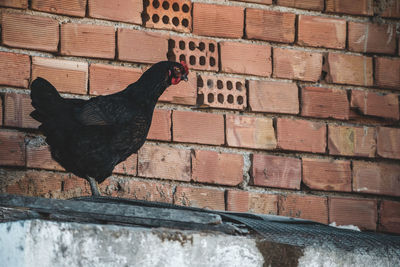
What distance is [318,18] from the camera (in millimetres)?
2389

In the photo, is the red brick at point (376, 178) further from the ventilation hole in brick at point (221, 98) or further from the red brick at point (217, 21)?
the red brick at point (217, 21)

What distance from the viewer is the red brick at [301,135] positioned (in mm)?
2285

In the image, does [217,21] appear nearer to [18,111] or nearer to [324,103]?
[324,103]

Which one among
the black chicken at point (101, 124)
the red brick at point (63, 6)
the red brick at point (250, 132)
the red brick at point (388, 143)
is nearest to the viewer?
the black chicken at point (101, 124)

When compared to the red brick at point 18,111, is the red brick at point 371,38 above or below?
above

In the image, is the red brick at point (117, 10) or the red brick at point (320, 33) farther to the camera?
the red brick at point (320, 33)

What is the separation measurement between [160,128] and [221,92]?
0.27m

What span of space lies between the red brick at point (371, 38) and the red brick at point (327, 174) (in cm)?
47

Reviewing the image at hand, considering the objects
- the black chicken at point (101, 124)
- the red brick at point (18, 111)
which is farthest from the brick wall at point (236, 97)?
the black chicken at point (101, 124)

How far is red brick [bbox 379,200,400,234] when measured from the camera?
2.31 meters

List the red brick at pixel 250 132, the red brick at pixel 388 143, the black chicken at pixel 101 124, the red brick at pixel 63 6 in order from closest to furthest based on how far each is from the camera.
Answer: the black chicken at pixel 101 124
the red brick at pixel 63 6
the red brick at pixel 250 132
the red brick at pixel 388 143

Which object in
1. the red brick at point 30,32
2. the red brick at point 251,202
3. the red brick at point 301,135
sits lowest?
the red brick at point 251,202

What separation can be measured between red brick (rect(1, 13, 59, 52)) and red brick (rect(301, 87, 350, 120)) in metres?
0.95

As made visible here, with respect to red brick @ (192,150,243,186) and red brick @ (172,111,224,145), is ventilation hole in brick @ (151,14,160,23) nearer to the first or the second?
red brick @ (172,111,224,145)
